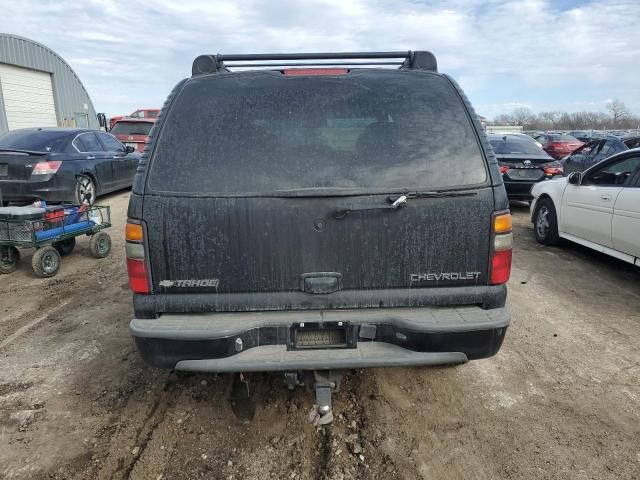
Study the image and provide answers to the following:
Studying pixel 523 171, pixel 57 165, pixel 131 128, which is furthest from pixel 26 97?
pixel 523 171

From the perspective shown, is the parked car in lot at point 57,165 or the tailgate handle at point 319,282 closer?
the tailgate handle at point 319,282

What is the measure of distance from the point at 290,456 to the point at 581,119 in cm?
9292

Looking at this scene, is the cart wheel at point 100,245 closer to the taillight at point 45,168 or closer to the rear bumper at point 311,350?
the taillight at point 45,168

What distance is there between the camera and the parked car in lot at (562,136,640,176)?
12.7 meters

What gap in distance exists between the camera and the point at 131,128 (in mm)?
15656

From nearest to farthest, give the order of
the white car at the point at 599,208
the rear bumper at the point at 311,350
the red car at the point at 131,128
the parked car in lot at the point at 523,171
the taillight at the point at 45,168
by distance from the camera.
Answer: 1. the rear bumper at the point at 311,350
2. the white car at the point at 599,208
3. the taillight at the point at 45,168
4. the parked car in lot at the point at 523,171
5. the red car at the point at 131,128

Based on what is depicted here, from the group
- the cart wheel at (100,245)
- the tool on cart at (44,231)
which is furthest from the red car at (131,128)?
the tool on cart at (44,231)

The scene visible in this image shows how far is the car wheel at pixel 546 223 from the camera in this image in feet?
23.8

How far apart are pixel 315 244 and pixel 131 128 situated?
49.2ft

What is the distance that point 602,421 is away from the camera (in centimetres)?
297

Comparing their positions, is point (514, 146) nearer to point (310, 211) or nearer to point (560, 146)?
point (310, 211)

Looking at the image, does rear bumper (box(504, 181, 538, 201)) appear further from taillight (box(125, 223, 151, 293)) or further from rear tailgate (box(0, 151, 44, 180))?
rear tailgate (box(0, 151, 44, 180))

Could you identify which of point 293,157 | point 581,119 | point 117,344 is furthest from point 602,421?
point 581,119

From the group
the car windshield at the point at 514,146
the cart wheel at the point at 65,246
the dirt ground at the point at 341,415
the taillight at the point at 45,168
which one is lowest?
the dirt ground at the point at 341,415
